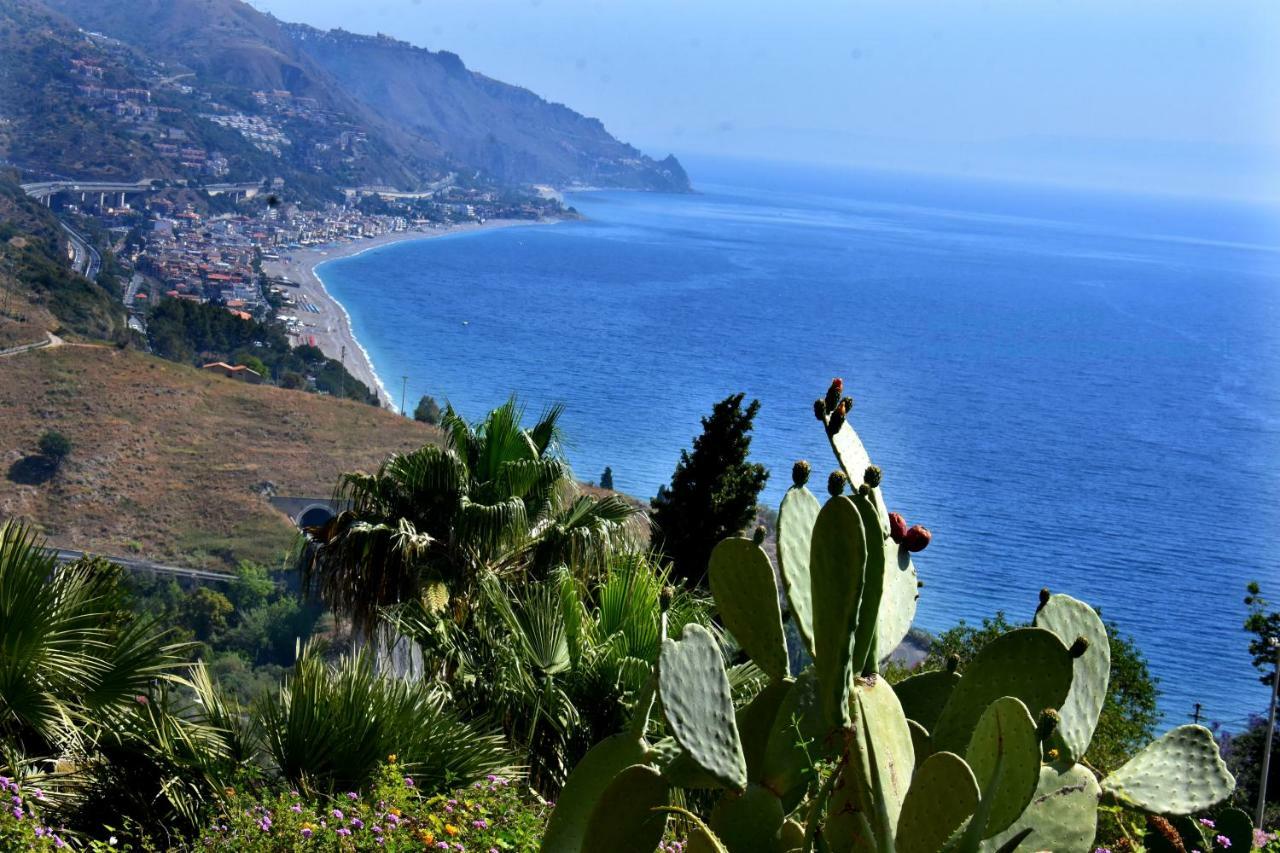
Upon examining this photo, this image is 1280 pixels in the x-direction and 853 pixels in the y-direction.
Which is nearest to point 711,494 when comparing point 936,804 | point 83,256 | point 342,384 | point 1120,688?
point 1120,688

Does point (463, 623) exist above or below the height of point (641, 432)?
above

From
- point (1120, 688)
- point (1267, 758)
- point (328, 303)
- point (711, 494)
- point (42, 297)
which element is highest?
point (711, 494)

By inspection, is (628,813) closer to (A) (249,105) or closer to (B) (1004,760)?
(B) (1004,760)

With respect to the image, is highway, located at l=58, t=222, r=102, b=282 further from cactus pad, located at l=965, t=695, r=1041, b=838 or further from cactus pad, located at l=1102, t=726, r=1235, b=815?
cactus pad, located at l=965, t=695, r=1041, b=838

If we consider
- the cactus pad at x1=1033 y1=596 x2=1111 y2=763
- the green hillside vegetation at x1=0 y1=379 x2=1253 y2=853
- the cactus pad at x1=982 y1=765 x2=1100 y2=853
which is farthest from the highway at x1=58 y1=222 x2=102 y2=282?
the cactus pad at x1=982 y1=765 x2=1100 y2=853

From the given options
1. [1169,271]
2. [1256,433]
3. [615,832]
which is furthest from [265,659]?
[1169,271]

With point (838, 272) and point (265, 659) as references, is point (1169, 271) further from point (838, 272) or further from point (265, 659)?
point (265, 659)
